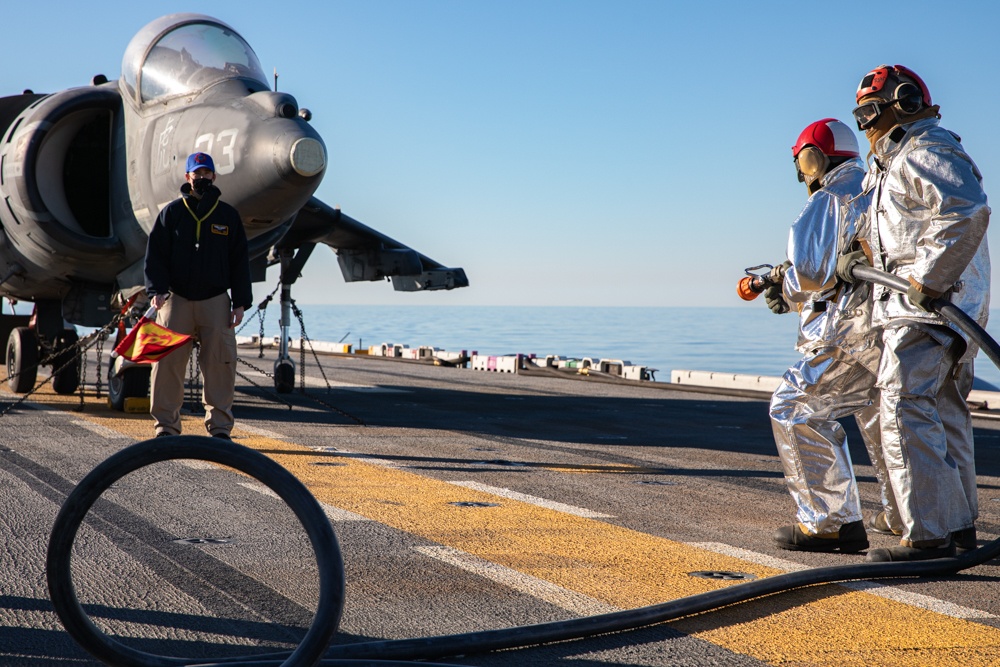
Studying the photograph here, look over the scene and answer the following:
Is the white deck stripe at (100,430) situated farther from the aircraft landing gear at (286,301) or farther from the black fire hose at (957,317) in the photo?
the black fire hose at (957,317)

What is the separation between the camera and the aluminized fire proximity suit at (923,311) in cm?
422

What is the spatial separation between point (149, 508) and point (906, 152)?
161 inches

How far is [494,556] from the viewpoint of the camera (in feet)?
14.0

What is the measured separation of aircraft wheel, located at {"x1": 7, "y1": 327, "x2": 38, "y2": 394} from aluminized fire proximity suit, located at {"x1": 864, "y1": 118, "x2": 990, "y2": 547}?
33.8 feet

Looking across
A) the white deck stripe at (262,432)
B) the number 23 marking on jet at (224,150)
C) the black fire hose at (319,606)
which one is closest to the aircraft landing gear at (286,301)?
the white deck stripe at (262,432)

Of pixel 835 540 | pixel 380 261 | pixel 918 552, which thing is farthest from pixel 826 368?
pixel 380 261

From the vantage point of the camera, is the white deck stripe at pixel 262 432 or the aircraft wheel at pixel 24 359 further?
the aircraft wheel at pixel 24 359

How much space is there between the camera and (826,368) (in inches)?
186

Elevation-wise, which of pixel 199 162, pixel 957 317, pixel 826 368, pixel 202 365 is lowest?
pixel 202 365

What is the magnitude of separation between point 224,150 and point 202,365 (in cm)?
208

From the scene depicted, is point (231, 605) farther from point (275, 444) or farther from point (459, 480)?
point (275, 444)

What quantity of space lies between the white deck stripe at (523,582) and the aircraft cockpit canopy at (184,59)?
6204mm

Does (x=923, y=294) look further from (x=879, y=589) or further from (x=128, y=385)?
(x=128, y=385)

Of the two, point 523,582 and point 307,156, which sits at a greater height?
point 307,156
